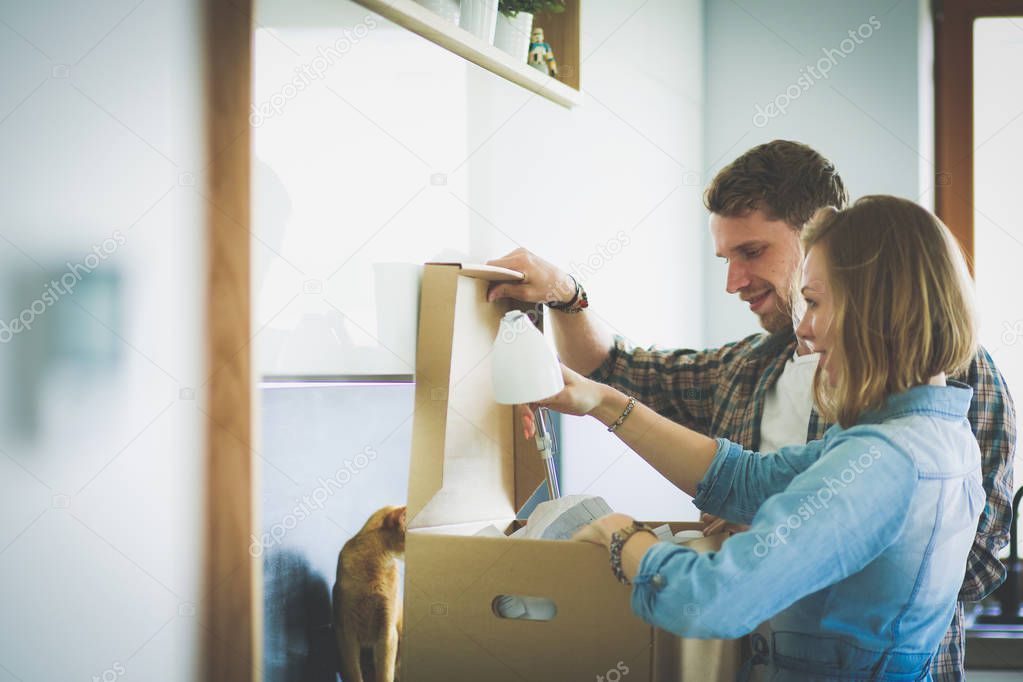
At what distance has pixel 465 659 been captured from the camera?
3.43 ft

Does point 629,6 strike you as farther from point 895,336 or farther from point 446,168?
point 895,336

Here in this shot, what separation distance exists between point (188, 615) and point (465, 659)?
0.33m

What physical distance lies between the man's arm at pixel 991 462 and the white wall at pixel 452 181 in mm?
777

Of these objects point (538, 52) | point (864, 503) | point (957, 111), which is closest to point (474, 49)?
point (538, 52)

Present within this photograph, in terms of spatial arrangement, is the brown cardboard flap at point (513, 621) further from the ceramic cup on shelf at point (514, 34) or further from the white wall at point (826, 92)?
the white wall at point (826, 92)

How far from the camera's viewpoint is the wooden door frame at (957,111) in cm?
235

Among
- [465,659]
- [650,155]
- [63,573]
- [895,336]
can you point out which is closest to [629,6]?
[650,155]

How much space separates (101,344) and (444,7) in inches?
30.7

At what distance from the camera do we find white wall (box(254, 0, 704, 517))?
1092 mm

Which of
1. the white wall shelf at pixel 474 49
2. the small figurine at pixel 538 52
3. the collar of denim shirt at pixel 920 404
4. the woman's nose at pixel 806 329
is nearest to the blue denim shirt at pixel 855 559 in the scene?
the collar of denim shirt at pixel 920 404

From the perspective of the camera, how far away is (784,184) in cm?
134

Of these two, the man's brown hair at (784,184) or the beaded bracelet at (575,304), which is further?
the beaded bracelet at (575,304)

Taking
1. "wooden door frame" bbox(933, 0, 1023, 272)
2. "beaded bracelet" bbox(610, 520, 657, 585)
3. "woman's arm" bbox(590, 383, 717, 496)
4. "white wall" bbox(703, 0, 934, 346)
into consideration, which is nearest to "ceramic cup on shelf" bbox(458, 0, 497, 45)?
"woman's arm" bbox(590, 383, 717, 496)

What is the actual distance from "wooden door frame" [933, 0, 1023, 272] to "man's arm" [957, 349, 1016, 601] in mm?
1380
